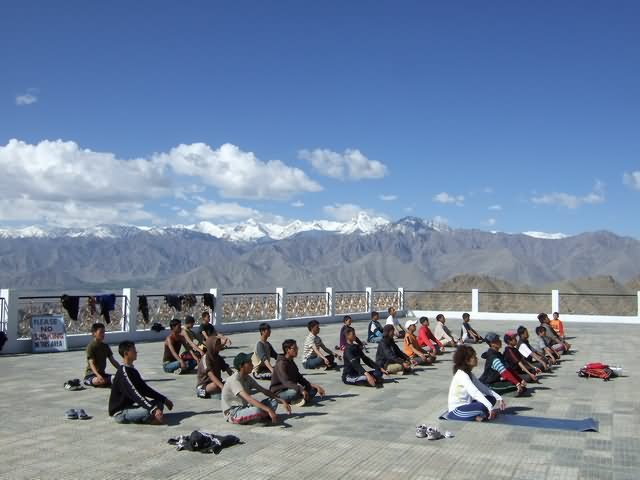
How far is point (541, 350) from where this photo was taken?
14461 millimetres

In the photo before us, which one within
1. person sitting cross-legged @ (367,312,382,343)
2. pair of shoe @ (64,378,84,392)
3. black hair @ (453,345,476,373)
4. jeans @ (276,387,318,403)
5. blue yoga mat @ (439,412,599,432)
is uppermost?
black hair @ (453,345,476,373)

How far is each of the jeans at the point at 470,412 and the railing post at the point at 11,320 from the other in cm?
1165

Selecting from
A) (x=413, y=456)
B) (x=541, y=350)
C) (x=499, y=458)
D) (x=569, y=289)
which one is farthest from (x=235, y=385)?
(x=569, y=289)

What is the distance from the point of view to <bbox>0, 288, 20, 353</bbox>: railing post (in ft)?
51.4

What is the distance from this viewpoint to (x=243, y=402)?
829 cm

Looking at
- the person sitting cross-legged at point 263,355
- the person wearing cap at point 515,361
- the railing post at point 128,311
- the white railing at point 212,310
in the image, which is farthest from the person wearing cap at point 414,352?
the railing post at point 128,311

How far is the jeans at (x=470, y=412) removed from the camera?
26.9ft

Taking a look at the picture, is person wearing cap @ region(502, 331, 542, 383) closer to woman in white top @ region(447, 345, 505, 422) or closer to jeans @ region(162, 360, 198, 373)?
woman in white top @ region(447, 345, 505, 422)

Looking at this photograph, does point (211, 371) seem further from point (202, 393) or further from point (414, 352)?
point (414, 352)

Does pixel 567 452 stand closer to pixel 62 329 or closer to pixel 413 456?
pixel 413 456

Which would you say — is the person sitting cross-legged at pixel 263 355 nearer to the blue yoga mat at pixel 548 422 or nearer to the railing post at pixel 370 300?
the blue yoga mat at pixel 548 422

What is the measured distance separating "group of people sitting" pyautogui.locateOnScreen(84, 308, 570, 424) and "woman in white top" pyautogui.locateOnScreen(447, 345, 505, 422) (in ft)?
0.04

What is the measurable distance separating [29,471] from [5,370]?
750cm

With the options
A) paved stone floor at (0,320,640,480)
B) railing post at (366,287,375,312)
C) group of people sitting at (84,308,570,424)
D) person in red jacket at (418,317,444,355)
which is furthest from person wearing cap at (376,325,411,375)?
railing post at (366,287,375,312)
